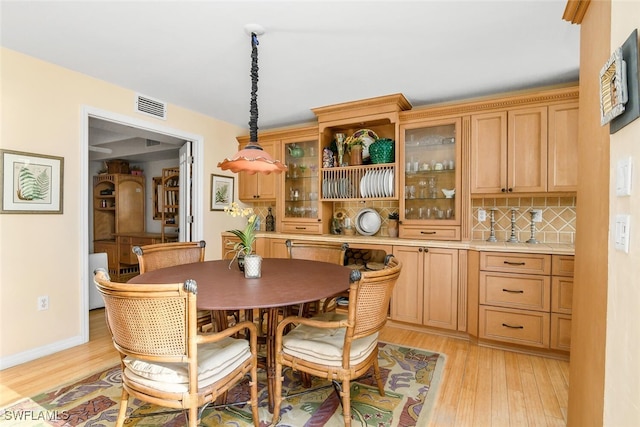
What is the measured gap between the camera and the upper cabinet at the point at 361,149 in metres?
3.39

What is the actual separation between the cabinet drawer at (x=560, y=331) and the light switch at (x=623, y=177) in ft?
6.61

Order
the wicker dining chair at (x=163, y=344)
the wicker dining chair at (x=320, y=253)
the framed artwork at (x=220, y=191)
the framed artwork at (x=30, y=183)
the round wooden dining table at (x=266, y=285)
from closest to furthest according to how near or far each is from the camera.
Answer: the wicker dining chair at (x=163, y=344), the round wooden dining table at (x=266, y=285), the framed artwork at (x=30, y=183), the wicker dining chair at (x=320, y=253), the framed artwork at (x=220, y=191)

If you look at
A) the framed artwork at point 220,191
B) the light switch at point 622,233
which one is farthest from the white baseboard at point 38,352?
the light switch at point 622,233

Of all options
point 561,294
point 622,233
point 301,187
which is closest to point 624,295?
point 622,233

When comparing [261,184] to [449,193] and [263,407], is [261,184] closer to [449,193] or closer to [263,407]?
[449,193]

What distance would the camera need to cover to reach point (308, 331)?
1.86 metres

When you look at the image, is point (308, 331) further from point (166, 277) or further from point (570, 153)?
point (570, 153)

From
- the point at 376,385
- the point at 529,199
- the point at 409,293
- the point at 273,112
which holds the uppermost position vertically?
the point at 273,112

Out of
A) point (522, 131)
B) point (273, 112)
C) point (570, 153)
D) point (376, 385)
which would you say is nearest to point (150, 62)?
point (273, 112)

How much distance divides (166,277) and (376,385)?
5.11 feet

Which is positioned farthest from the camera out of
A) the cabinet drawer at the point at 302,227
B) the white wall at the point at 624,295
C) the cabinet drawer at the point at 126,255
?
the cabinet drawer at the point at 126,255

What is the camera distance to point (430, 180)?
3.37 m

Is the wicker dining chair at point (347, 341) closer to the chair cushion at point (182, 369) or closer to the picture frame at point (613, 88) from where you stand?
the chair cushion at point (182, 369)

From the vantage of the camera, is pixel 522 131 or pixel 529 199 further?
pixel 529 199
